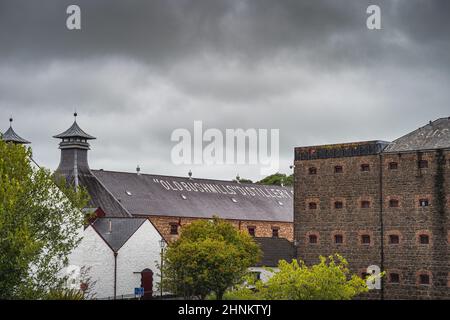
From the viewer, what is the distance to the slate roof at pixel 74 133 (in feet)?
200

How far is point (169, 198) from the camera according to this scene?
6456 centimetres

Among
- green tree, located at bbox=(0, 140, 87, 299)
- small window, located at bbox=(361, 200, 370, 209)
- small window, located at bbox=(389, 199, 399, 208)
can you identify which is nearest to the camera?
green tree, located at bbox=(0, 140, 87, 299)

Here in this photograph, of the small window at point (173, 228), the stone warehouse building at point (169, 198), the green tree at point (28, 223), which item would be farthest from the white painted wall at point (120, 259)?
the green tree at point (28, 223)

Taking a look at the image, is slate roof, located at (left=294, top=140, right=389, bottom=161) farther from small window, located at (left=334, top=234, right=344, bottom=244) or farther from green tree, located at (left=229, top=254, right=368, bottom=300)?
green tree, located at (left=229, top=254, right=368, bottom=300)

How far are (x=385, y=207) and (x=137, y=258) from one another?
17306 mm

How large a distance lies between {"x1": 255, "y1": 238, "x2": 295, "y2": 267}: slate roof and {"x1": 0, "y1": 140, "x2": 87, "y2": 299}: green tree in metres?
24.8

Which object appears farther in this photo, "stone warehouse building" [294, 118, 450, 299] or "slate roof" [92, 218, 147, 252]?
"slate roof" [92, 218, 147, 252]

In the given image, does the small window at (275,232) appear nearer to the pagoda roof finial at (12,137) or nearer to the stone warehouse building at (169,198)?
the stone warehouse building at (169,198)

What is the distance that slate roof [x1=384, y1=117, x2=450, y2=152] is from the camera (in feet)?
145

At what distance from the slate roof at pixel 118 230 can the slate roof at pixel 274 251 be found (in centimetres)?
981

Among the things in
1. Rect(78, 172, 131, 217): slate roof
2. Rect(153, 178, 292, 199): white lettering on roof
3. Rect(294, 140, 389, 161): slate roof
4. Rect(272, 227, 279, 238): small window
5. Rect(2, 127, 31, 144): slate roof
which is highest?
Rect(2, 127, 31, 144): slate roof

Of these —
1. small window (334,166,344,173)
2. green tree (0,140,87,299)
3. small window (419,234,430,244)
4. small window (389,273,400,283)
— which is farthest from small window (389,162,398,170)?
green tree (0,140,87,299)
